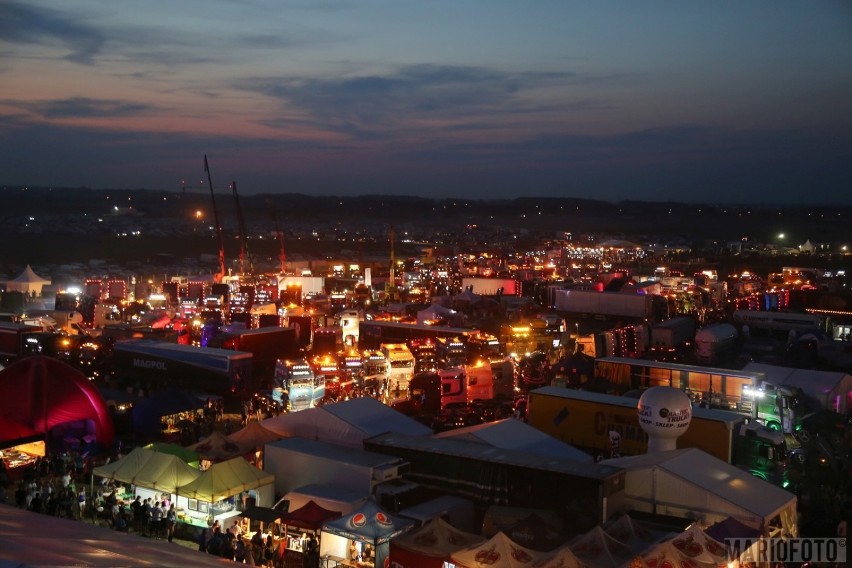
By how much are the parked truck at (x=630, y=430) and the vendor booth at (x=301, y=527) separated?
4.92 m

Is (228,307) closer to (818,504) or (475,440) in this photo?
(475,440)

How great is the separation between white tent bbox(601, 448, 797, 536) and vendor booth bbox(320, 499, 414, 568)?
2.62 m

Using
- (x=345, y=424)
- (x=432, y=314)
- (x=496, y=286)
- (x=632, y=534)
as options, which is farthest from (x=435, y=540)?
A: (x=496, y=286)

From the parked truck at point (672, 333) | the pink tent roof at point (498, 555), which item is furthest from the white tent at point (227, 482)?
the parked truck at point (672, 333)

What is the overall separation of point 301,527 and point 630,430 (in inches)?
215

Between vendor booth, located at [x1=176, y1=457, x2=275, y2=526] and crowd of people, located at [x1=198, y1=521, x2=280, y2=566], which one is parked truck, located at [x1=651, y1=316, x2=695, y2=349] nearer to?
vendor booth, located at [x1=176, y1=457, x2=275, y2=526]

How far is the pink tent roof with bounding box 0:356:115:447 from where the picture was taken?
1120cm

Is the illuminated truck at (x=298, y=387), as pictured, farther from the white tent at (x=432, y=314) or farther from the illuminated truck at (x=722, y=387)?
the white tent at (x=432, y=314)

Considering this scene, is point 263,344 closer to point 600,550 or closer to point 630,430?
point 630,430

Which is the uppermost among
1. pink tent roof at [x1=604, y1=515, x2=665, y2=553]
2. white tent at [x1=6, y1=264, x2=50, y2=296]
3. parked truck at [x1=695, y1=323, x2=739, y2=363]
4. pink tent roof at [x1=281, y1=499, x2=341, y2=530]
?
white tent at [x1=6, y1=264, x2=50, y2=296]

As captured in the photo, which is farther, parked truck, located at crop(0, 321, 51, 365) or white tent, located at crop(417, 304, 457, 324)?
white tent, located at crop(417, 304, 457, 324)

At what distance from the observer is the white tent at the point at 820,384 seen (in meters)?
14.0

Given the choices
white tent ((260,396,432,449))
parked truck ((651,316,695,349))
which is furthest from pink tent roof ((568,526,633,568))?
parked truck ((651,316,695,349))

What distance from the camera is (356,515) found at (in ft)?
24.9
